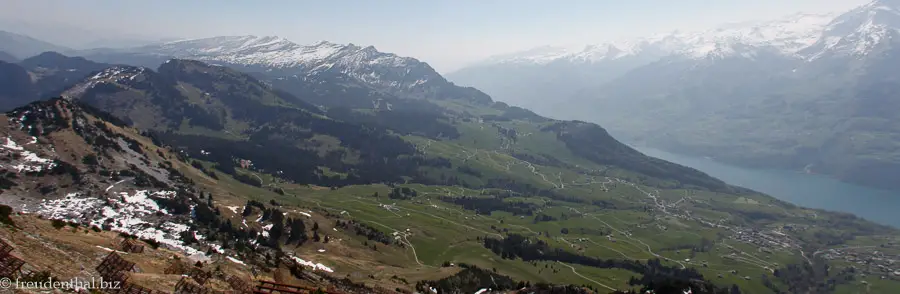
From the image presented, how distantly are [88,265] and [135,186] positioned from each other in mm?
112749

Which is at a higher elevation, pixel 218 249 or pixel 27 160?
pixel 218 249

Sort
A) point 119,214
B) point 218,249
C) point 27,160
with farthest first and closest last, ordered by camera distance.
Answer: point 27,160 → point 119,214 → point 218,249

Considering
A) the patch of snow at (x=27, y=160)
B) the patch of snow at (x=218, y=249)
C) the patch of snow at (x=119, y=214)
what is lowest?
the patch of snow at (x=119, y=214)

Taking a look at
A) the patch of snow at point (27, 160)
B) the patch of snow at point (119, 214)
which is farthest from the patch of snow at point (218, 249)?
Answer: the patch of snow at point (27, 160)

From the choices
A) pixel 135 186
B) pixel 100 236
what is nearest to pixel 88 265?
pixel 100 236

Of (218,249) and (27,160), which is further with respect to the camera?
(27,160)

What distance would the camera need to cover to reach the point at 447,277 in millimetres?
111750

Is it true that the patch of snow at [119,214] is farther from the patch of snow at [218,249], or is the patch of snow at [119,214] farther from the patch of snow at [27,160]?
the patch of snow at [27,160]

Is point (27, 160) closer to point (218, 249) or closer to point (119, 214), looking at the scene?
point (119, 214)

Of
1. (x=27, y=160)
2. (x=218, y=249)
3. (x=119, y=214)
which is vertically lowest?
(x=119, y=214)

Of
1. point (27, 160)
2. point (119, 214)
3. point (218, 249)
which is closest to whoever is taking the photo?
point (218, 249)

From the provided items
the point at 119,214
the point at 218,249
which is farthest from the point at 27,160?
the point at 218,249

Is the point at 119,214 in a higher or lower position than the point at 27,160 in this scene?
lower

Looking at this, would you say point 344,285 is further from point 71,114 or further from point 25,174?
point 71,114
